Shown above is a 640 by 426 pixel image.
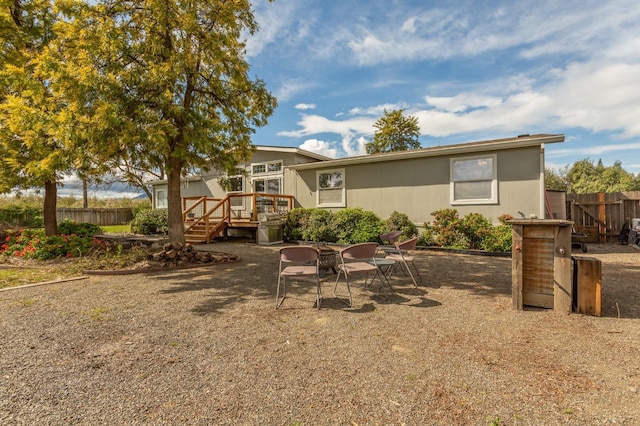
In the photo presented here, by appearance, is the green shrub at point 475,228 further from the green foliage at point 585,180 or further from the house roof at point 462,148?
the green foliage at point 585,180

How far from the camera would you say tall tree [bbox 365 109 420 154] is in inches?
1327

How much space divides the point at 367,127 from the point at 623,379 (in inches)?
1380

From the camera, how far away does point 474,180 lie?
10242 mm

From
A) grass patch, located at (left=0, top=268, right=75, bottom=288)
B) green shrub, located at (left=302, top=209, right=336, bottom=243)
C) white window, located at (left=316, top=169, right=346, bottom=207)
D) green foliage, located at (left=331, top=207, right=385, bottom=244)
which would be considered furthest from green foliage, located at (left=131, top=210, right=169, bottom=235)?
green foliage, located at (left=331, top=207, right=385, bottom=244)

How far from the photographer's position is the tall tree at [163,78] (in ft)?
20.7

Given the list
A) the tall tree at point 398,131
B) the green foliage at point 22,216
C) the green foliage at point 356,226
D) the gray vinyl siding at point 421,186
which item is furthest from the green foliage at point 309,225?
the tall tree at point 398,131

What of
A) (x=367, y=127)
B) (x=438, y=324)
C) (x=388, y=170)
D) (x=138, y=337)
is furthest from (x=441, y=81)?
(x=367, y=127)

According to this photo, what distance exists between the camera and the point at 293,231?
12.8 meters

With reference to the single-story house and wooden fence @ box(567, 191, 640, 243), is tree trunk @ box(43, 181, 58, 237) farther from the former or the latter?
wooden fence @ box(567, 191, 640, 243)

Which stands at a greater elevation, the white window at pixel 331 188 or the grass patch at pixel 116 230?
the white window at pixel 331 188

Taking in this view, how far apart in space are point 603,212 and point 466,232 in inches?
248

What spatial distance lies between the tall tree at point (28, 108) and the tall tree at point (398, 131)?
2976 centimetres

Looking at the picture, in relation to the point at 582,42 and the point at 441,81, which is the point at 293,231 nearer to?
the point at 441,81

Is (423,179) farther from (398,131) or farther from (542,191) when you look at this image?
(398,131)
